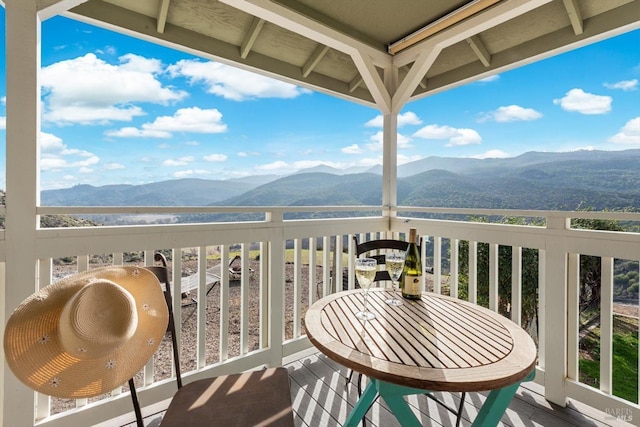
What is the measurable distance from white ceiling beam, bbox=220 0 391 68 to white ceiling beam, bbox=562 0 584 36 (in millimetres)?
1585

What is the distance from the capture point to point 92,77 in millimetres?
6691

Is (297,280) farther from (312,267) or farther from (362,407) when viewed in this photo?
(362,407)

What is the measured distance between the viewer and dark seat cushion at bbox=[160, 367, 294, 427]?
107cm

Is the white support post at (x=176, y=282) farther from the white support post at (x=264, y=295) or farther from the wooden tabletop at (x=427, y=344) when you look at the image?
the wooden tabletop at (x=427, y=344)

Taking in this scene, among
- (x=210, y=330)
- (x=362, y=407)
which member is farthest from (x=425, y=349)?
(x=210, y=330)

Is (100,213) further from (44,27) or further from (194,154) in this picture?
(194,154)

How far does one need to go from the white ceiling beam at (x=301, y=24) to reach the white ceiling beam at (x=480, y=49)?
931 millimetres

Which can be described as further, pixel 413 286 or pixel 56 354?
→ pixel 413 286

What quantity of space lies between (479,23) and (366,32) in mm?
1052

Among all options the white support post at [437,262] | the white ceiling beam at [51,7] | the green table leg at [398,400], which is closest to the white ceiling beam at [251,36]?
the white ceiling beam at [51,7]

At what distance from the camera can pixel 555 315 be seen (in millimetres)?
2016

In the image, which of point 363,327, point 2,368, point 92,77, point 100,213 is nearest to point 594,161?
point 363,327

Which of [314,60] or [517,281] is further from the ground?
[314,60]

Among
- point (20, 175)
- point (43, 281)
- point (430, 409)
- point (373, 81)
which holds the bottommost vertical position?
point (430, 409)
